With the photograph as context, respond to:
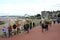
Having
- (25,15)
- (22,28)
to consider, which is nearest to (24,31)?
(22,28)

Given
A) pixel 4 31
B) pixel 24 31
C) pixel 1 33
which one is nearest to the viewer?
pixel 4 31

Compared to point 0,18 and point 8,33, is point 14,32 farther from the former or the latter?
point 0,18

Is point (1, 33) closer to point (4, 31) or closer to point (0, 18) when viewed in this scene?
point (4, 31)

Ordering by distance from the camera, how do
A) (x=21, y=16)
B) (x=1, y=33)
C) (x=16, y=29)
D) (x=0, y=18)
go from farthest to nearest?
(x=21, y=16), (x=0, y=18), (x=16, y=29), (x=1, y=33)

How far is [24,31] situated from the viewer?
83.1ft

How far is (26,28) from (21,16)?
1463 cm

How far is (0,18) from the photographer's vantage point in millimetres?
28172

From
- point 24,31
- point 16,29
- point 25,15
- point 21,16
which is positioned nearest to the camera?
point 16,29

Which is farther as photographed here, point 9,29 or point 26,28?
point 26,28

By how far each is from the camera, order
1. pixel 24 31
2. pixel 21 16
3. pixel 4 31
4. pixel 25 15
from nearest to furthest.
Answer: pixel 4 31
pixel 24 31
pixel 25 15
pixel 21 16

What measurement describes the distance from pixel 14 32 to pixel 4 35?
2465mm

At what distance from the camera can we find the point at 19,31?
23.6 m

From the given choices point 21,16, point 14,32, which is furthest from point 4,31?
point 21,16

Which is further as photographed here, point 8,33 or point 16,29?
point 16,29
